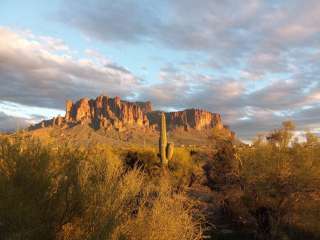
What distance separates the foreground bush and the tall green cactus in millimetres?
26499

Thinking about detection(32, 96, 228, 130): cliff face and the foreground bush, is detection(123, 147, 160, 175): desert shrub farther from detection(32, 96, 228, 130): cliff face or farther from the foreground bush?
detection(32, 96, 228, 130): cliff face

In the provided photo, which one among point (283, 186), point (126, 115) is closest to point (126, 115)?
point (126, 115)

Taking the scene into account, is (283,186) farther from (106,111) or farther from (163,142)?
(106,111)

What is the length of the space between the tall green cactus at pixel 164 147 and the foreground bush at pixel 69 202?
86.9 feet

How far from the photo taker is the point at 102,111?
175 metres

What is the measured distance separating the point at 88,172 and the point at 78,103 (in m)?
172

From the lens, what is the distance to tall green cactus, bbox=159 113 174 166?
35375 mm

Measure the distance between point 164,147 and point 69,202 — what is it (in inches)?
1112

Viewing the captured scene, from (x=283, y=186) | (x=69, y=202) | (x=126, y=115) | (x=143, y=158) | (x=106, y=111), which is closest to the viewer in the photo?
(x=69, y=202)

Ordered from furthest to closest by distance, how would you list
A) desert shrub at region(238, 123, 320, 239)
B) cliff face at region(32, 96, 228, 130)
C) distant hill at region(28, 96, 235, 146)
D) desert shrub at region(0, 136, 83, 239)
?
cliff face at region(32, 96, 228, 130) < distant hill at region(28, 96, 235, 146) < desert shrub at region(238, 123, 320, 239) < desert shrub at region(0, 136, 83, 239)

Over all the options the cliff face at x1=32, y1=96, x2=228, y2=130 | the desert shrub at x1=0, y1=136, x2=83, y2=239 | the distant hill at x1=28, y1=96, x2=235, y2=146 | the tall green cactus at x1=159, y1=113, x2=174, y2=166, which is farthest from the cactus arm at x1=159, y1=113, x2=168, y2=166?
the cliff face at x1=32, y1=96, x2=228, y2=130

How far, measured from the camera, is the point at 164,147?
36125 millimetres

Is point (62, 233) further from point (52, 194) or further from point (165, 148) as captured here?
point (165, 148)

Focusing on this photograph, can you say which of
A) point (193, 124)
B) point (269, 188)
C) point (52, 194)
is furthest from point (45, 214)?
point (193, 124)
